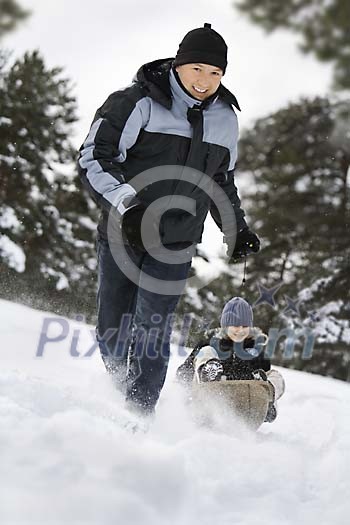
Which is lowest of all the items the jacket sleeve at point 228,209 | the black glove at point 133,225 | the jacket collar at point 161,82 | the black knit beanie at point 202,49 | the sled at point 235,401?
the sled at point 235,401

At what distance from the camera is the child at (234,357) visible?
3.53 metres

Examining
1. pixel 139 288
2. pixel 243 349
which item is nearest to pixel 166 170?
pixel 139 288

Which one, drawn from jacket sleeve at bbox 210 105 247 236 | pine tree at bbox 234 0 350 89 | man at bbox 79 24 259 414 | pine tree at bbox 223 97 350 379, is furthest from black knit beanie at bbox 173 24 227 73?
pine tree at bbox 223 97 350 379

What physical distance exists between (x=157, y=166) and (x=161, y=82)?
1.24 ft

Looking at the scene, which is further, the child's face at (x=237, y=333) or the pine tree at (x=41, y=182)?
the pine tree at (x=41, y=182)

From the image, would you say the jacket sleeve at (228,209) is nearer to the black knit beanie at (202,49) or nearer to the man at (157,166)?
the man at (157,166)

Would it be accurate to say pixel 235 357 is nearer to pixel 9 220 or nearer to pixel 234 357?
pixel 234 357

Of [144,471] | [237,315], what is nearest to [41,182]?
[237,315]

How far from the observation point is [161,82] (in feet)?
9.88

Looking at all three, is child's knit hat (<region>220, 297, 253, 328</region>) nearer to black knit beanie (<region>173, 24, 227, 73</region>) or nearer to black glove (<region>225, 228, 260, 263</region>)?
black glove (<region>225, 228, 260, 263</region>)

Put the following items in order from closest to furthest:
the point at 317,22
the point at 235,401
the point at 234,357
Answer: the point at 235,401
the point at 234,357
the point at 317,22

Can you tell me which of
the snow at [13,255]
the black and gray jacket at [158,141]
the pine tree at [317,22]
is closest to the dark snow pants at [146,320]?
the black and gray jacket at [158,141]

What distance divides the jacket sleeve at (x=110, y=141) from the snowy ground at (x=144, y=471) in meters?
0.94

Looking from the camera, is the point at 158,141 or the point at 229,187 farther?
the point at 229,187
